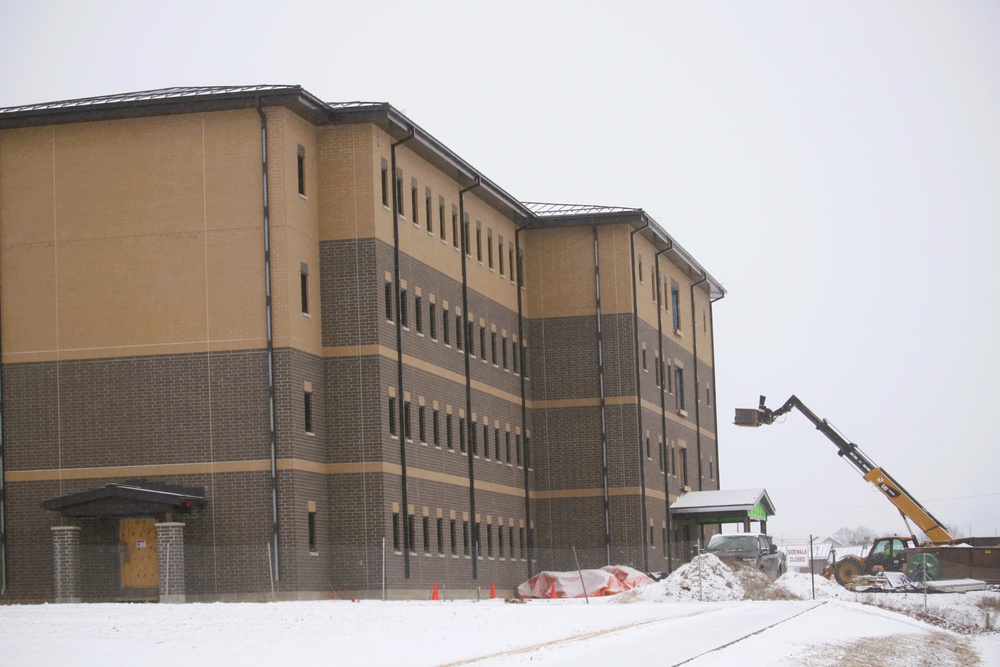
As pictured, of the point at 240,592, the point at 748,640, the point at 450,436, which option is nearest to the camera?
the point at 748,640

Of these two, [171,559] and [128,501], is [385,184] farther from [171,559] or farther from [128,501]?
[171,559]

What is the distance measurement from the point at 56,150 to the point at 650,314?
3262 cm

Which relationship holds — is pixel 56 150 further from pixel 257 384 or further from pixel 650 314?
pixel 650 314

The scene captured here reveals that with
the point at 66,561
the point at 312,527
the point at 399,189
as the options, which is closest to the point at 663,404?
the point at 399,189

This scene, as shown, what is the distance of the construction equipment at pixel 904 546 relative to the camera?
215 ft

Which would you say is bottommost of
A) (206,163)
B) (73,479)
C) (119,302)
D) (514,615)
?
(514,615)

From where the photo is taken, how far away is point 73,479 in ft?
172

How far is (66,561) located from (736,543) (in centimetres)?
2669

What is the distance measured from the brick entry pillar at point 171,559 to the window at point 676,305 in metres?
39.6

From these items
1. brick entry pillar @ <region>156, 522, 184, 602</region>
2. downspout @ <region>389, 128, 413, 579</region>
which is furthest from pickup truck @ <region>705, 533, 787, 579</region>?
brick entry pillar @ <region>156, 522, 184, 602</region>

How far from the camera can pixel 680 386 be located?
84875 millimetres

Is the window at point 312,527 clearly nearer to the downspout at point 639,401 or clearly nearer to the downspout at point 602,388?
the downspout at point 602,388

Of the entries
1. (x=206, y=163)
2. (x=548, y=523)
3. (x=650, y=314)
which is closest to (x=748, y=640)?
(x=206, y=163)

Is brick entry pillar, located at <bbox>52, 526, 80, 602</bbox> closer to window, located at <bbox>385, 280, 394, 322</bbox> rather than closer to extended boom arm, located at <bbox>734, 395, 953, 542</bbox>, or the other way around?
window, located at <bbox>385, 280, 394, 322</bbox>
